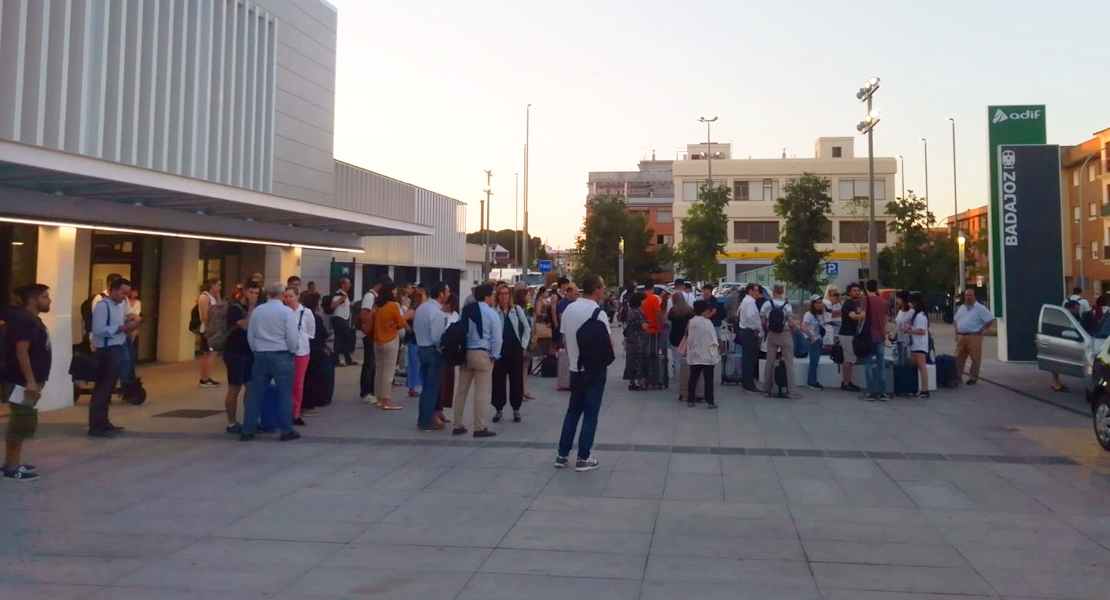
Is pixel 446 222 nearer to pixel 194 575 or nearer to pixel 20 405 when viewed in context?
pixel 20 405

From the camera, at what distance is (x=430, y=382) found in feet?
34.1

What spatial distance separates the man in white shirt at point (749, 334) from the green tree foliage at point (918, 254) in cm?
3126

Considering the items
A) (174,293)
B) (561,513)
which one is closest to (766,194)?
(174,293)

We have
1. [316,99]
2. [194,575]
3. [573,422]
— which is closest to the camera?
[194,575]

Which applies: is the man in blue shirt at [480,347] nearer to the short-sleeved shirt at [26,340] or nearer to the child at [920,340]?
the short-sleeved shirt at [26,340]

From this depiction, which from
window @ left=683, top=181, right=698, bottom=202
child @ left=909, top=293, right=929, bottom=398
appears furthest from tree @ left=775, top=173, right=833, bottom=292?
window @ left=683, top=181, right=698, bottom=202

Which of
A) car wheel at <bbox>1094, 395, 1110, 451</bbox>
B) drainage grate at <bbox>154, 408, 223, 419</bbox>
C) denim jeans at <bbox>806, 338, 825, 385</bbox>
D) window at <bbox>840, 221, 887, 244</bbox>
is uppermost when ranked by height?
window at <bbox>840, 221, 887, 244</bbox>

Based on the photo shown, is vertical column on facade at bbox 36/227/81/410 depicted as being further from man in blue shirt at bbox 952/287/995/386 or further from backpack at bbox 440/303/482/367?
man in blue shirt at bbox 952/287/995/386

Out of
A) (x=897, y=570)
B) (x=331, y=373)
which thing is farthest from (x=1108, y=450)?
(x=331, y=373)

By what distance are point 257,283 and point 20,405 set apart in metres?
4.20

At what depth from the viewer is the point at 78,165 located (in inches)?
379

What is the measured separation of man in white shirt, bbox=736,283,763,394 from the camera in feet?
44.7

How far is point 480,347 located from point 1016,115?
16146mm

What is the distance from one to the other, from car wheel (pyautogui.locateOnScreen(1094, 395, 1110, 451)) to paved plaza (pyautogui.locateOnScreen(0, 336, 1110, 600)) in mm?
190
